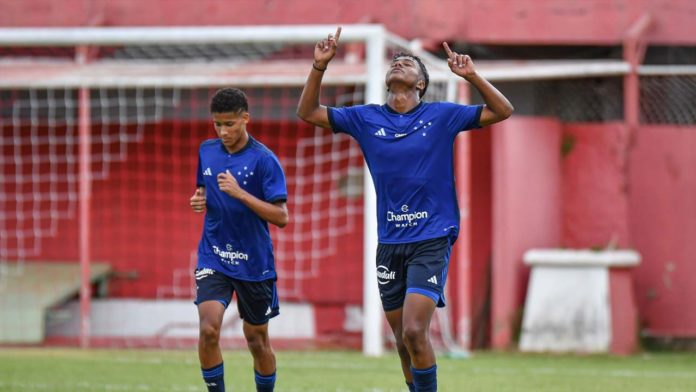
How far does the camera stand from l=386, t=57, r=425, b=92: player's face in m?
7.57

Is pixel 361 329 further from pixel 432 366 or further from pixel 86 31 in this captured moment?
pixel 432 366

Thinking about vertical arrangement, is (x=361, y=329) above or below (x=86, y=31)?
below

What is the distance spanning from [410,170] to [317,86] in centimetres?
73

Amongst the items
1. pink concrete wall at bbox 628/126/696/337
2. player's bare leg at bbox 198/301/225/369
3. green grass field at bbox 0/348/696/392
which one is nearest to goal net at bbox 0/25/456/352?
green grass field at bbox 0/348/696/392

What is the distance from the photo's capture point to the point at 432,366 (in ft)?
24.0

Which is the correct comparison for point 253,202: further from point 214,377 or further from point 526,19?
point 526,19

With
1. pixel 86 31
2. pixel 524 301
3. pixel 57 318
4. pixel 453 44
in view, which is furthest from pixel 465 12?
pixel 57 318

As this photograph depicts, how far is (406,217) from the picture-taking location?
7.58 m

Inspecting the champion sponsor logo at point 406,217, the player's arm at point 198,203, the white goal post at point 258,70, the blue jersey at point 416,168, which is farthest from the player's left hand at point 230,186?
the white goal post at point 258,70

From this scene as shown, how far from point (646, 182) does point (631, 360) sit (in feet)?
8.97

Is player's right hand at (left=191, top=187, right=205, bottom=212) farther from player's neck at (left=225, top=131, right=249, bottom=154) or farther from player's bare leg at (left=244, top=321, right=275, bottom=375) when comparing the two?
player's bare leg at (left=244, top=321, right=275, bottom=375)

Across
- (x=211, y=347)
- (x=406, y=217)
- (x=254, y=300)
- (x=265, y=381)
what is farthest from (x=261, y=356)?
(x=406, y=217)

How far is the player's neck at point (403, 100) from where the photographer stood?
7.71 metres

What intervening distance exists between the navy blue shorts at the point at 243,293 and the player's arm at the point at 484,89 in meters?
1.67
